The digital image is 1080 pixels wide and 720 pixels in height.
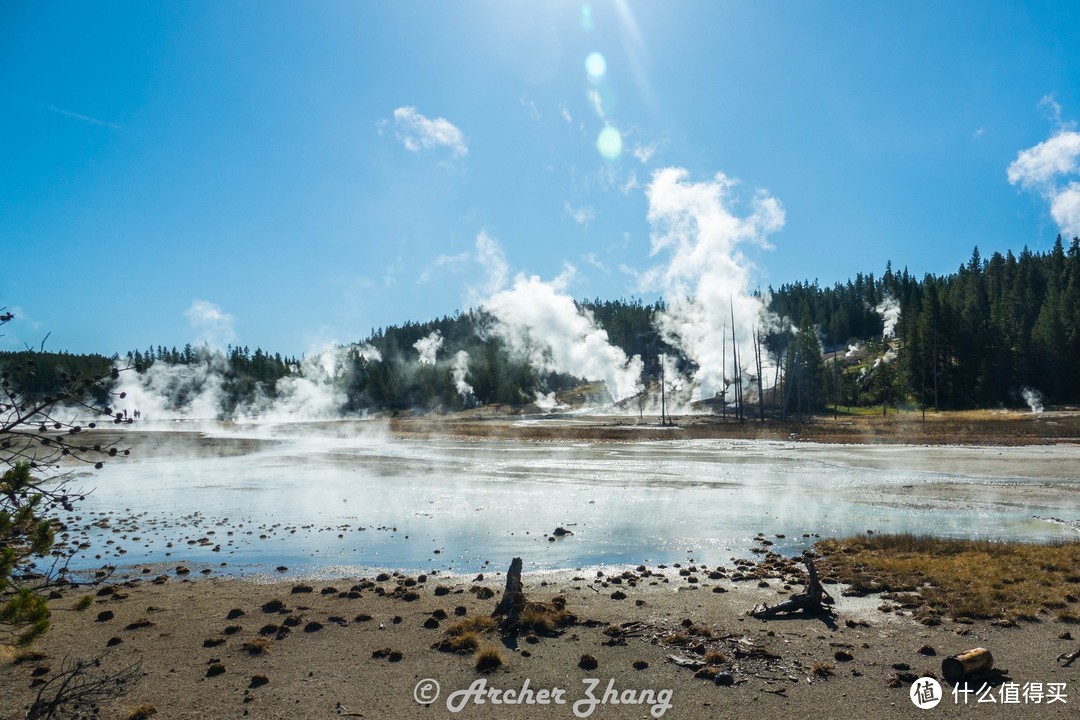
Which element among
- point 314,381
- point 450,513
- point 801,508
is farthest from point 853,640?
point 314,381

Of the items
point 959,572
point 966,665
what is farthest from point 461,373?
point 966,665

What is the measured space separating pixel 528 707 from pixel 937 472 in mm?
37006

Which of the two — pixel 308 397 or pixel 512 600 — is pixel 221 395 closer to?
pixel 308 397

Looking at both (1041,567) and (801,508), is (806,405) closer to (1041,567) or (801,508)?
(801,508)

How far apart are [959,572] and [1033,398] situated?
90.5m

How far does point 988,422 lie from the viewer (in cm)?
7031

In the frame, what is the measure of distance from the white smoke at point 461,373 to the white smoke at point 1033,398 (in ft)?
326

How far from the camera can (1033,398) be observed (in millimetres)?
87812

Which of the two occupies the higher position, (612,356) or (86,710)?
(612,356)
